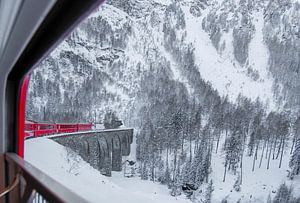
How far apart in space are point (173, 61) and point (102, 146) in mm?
41340

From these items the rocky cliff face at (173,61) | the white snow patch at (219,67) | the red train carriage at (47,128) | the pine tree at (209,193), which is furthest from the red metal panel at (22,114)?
the white snow patch at (219,67)

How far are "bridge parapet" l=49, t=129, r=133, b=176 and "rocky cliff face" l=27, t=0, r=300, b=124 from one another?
2467 millimetres

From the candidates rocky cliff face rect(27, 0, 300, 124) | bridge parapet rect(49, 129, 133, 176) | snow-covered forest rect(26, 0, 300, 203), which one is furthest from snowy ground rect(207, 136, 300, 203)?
bridge parapet rect(49, 129, 133, 176)

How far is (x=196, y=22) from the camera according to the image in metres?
67.9

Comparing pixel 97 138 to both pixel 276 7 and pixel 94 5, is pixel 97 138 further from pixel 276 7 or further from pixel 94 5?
pixel 276 7

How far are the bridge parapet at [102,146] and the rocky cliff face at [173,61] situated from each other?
97.1 inches

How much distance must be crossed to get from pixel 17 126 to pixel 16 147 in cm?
21

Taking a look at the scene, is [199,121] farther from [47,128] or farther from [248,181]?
[47,128]

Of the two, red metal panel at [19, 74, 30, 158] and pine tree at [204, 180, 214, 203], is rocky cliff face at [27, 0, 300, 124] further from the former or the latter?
pine tree at [204, 180, 214, 203]

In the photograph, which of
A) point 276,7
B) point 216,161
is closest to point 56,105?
point 216,161

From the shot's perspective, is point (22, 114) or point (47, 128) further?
point (47, 128)

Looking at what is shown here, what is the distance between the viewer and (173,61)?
167ft

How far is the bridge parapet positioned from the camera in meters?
10.1

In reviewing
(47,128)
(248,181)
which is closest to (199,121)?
(248,181)
